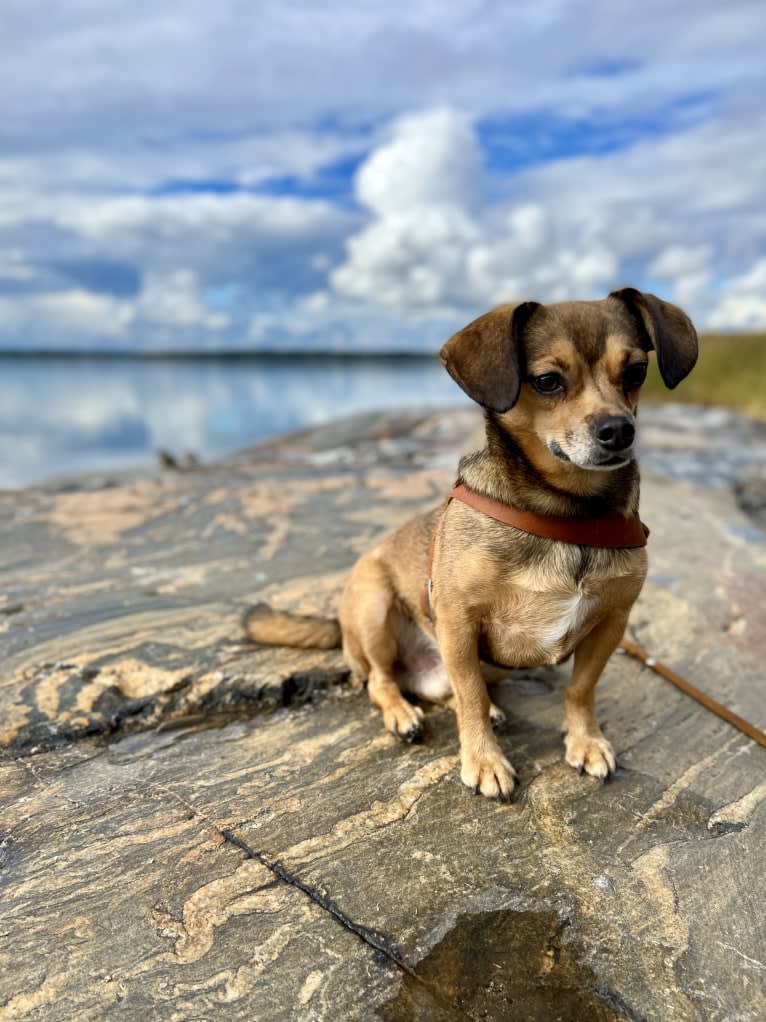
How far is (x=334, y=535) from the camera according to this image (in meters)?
6.63

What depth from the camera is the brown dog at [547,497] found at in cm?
311

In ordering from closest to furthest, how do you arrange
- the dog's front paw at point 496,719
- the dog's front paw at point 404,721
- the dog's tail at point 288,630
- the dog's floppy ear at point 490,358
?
1. the dog's floppy ear at point 490,358
2. the dog's front paw at point 404,721
3. the dog's front paw at point 496,719
4. the dog's tail at point 288,630

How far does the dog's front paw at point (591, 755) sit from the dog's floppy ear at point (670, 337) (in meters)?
1.78

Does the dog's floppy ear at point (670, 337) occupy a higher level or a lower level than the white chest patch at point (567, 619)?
higher

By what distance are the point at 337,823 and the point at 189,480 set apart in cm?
667

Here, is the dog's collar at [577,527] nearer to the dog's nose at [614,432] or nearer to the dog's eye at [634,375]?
the dog's nose at [614,432]

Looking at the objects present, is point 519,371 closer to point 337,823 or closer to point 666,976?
point 337,823

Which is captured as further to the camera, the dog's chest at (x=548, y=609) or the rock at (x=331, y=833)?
the dog's chest at (x=548, y=609)

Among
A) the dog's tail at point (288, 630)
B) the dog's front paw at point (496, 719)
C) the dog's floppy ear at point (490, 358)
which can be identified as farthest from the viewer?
the dog's tail at point (288, 630)

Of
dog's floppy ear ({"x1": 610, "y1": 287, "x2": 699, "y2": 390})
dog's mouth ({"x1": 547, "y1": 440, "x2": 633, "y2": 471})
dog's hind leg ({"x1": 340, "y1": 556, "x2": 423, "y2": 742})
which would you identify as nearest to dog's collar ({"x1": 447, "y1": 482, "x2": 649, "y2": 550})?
dog's mouth ({"x1": 547, "y1": 440, "x2": 633, "y2": 471})

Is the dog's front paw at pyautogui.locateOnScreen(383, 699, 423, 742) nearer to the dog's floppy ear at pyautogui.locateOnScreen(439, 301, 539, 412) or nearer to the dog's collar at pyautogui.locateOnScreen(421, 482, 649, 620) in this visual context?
the dog's collar at pyautogui.locateOnScreen(421, 482, 649, 620)

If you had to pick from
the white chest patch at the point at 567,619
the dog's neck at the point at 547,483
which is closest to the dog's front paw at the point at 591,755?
the white chest patch at the point at 567,619

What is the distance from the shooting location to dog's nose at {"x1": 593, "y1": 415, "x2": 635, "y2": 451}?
2.93 metres

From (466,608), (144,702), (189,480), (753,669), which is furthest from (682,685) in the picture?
(189,480)
